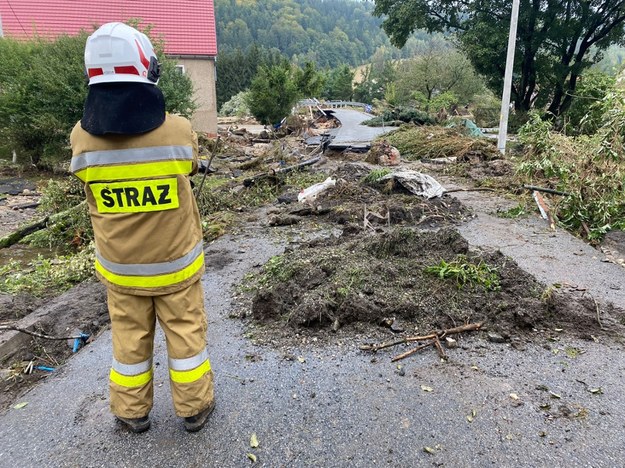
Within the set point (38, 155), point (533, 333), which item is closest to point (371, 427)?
point (533, 333)

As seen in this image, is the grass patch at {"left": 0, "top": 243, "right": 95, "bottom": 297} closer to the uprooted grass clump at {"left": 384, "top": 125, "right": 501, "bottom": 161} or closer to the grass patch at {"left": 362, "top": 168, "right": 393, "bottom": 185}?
the grass patch at {"left": 362, "top": 168, "right": 393, "bottom": 185}

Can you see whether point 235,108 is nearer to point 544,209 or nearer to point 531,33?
point 531,33

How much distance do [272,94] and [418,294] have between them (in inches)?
866

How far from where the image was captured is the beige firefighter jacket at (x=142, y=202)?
2100 millimetres

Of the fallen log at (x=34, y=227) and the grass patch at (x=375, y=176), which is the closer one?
the fallen log at (x=34, y=227)

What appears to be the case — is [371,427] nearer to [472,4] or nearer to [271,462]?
[271,462]

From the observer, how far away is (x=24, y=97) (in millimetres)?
11148

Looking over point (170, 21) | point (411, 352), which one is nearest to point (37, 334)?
point (411, 352)

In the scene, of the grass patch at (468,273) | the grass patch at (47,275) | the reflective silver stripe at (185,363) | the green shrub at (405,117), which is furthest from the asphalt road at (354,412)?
the green shrub at (405,117)

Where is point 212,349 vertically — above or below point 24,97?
below

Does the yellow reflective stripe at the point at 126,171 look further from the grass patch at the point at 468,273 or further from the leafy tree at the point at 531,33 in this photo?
the leafy tree at the point at 531,33

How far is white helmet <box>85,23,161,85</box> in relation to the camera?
1945mm

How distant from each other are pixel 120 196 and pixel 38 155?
1285cm

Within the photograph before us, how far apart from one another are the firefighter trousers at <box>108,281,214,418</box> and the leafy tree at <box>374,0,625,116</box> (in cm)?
1922
